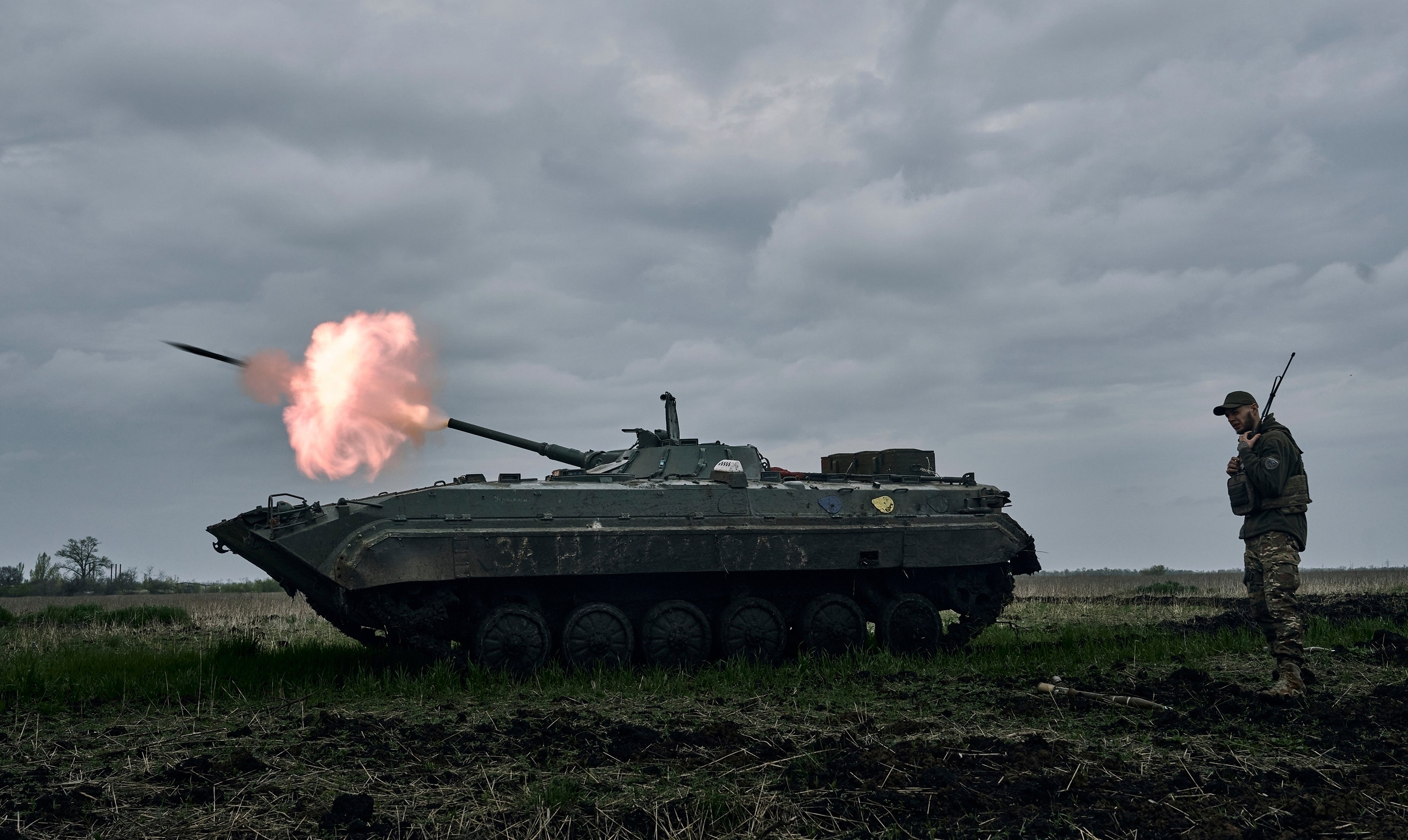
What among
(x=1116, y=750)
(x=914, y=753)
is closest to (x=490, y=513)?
(x=914, y=753)

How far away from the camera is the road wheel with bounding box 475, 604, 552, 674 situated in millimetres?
10781

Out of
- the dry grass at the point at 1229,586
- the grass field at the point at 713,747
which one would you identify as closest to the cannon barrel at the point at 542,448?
the grass field at the point at 713,747

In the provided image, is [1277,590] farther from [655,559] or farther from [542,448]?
[542,448]

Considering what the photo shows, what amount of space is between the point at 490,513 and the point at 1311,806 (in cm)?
793

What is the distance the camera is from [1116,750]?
6773mm

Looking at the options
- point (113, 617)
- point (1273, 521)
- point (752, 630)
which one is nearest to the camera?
point (1273, 521)

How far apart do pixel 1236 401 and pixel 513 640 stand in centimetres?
740

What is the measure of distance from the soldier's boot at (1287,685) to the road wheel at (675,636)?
5590 millimetres

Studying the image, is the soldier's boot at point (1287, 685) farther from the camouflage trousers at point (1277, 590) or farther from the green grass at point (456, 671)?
the green grass at point (456, 671)

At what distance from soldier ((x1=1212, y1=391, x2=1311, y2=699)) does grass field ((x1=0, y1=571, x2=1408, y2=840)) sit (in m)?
0.62

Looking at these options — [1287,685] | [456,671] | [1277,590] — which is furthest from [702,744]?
[1277,590]

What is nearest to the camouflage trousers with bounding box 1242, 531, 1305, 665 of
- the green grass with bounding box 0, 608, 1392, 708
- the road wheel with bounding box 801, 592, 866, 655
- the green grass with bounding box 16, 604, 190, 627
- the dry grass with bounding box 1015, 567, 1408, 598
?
the green grass with bounding box 0, 608, 1392, 708

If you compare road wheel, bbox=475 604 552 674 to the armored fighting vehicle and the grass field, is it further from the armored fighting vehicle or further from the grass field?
the grass field

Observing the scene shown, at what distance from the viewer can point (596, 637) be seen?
1123 cm
